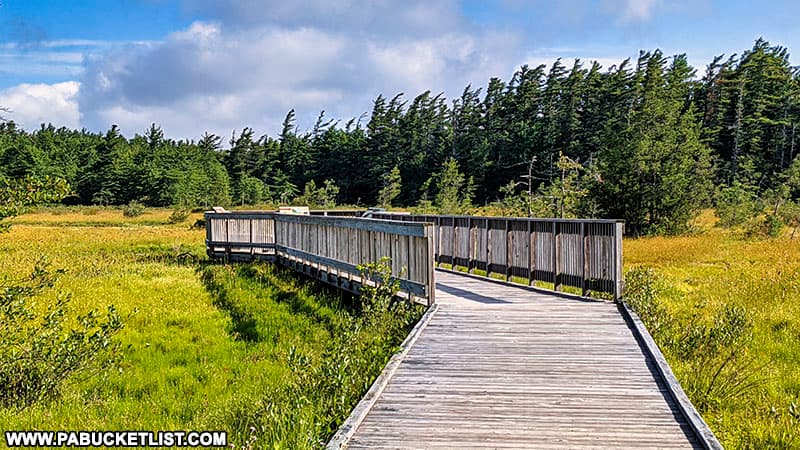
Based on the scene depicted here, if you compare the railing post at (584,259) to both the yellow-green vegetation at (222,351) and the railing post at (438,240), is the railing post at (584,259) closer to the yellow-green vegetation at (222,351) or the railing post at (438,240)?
the yellow-green vegetation at (222,351)

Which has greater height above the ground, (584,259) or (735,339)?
(584,259)

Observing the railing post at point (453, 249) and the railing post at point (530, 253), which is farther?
the railing post at point (453, 249)

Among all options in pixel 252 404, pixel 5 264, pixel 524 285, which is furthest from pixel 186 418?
pixel 5 264

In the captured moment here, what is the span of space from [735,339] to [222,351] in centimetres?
715

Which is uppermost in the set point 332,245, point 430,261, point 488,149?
point 488,149

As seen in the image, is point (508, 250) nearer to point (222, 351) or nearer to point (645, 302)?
point (645, 302)

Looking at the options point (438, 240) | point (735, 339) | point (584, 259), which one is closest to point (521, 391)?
point (735, 339)

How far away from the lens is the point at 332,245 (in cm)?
1383

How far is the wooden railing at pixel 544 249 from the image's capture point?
31.2 feet

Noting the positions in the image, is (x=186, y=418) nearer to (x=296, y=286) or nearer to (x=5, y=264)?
(x=296, y=286)

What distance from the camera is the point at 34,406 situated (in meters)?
7.20

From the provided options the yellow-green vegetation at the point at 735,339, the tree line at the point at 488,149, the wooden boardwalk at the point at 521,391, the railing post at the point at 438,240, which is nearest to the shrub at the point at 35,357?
the wooden boardwalk at the point at 521,391

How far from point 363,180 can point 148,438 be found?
226 feet

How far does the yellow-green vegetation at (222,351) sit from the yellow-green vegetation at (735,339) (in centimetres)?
318
